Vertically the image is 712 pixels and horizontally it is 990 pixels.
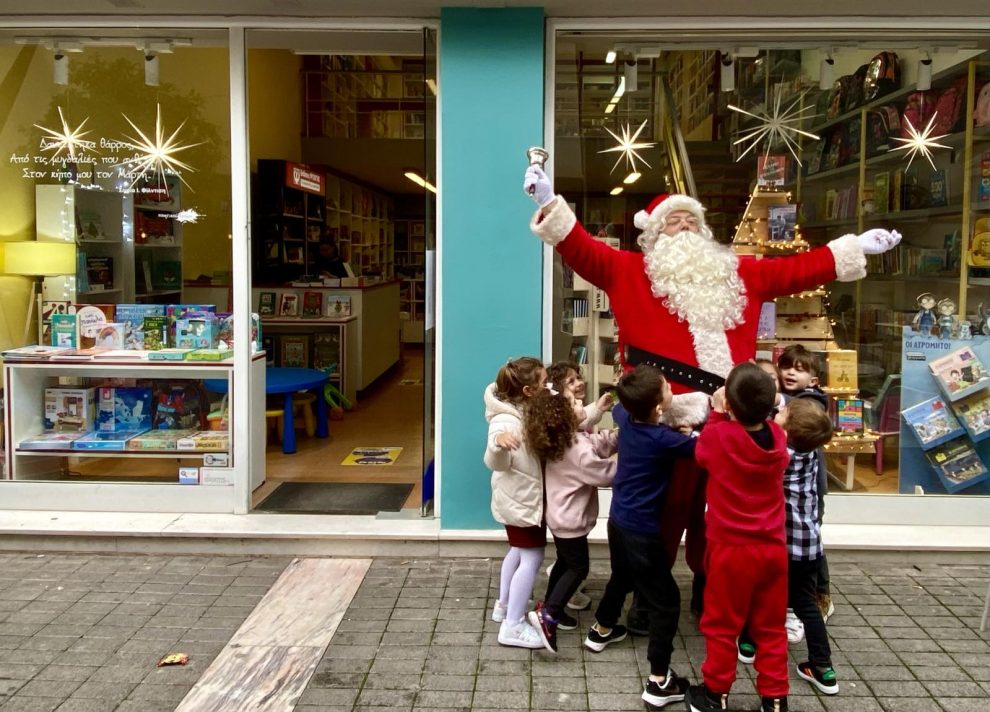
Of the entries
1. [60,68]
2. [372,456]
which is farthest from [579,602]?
[60,68]

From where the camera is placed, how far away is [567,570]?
366 centimetres

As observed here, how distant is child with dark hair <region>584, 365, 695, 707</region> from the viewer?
3.21m

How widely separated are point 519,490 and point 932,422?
2960 millimetres

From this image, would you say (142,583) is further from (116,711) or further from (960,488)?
(960,488)

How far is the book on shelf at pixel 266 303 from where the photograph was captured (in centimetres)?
871

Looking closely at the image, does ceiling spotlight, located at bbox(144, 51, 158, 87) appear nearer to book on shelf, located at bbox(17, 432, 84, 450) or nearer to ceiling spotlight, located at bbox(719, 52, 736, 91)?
book on shelf, located at bbox(17, 432, 84, 450)

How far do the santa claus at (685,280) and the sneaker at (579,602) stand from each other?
112 centimetres

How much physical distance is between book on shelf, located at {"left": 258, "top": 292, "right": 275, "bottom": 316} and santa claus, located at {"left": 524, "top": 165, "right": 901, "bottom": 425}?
5668mm

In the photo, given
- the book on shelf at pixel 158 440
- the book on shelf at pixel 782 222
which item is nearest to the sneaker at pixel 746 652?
the book on shelf at pixel 782 222

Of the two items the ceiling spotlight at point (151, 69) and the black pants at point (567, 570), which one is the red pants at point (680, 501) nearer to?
the black pants at point (567, 570)

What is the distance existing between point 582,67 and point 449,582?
2994 millimetres

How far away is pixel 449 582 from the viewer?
4336mm

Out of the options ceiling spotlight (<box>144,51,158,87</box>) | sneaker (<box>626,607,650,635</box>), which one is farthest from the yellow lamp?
sneaker (<box>626,607,650,635</box>)

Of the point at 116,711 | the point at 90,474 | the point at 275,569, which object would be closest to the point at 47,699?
the point at 116,711
